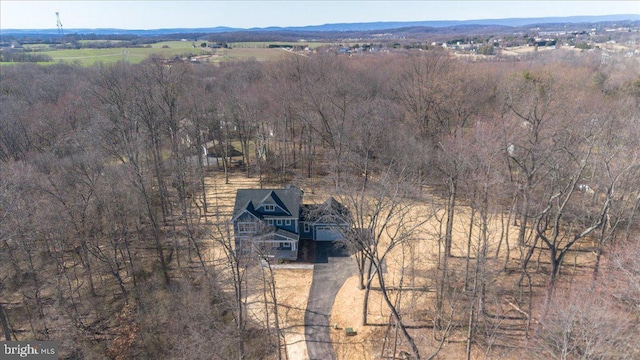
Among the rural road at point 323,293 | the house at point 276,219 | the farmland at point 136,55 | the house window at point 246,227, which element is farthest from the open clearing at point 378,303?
the farmland at point 136,55

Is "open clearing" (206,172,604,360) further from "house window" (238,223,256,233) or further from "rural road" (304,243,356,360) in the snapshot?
"house window" (238,223,256,233)

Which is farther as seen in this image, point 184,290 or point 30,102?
point 30,102

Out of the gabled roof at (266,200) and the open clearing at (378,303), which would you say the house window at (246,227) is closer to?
the gabled roof at (266,200)

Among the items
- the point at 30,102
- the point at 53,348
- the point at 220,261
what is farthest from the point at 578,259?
the point at 30,102

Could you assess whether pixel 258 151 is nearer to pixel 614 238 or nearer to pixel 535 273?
pixel 535 273

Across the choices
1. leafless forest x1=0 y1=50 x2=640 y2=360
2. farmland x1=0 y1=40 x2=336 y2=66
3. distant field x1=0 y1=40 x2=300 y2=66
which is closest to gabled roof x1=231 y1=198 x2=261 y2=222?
leafless forest x1=0 y1=50 x2=640 y2=360

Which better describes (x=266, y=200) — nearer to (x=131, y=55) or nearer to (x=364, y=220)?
(x=364, y=220)

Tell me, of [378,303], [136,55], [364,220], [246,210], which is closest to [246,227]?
[246,210]
